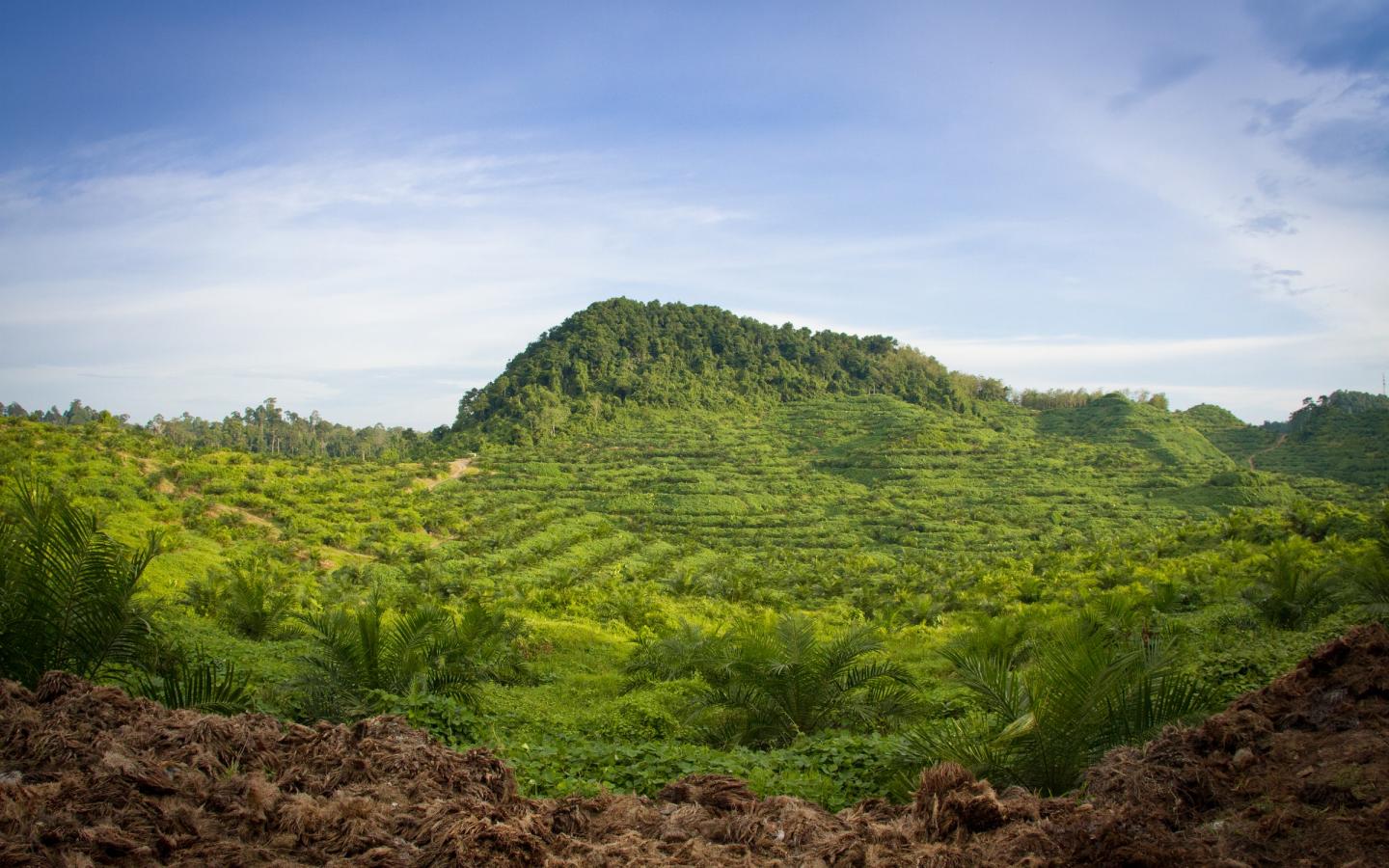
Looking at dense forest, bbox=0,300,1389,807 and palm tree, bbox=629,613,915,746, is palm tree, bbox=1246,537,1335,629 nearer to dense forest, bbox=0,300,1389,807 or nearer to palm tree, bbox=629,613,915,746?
dense forest, bbox=0,300,1389,807

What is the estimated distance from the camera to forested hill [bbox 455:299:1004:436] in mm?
79812

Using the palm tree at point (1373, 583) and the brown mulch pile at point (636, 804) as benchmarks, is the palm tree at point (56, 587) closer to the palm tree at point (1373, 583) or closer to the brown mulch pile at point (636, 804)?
the brown mulch pile at point (636, 804)

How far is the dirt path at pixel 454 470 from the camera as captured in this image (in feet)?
164

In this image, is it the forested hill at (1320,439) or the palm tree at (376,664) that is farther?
the forested hill at (1320,439)

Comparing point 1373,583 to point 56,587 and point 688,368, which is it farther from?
point 688,368

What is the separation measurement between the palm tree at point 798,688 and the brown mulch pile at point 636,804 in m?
3.80

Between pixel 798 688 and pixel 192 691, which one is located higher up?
pixel 192 691

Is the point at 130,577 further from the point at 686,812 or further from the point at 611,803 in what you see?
the point at 686,812

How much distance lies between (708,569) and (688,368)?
58485 millimetres

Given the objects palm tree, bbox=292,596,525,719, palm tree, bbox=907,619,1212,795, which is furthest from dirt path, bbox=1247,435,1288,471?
palm tree, bbox=907,619,1212,795

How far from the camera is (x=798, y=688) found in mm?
7891

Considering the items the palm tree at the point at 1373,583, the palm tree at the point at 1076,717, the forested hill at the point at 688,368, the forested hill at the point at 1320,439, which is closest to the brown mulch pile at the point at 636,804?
the palm tree at the point at 1076,717

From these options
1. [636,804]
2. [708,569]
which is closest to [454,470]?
[708,569]

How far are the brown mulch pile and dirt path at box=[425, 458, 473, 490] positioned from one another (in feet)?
153
